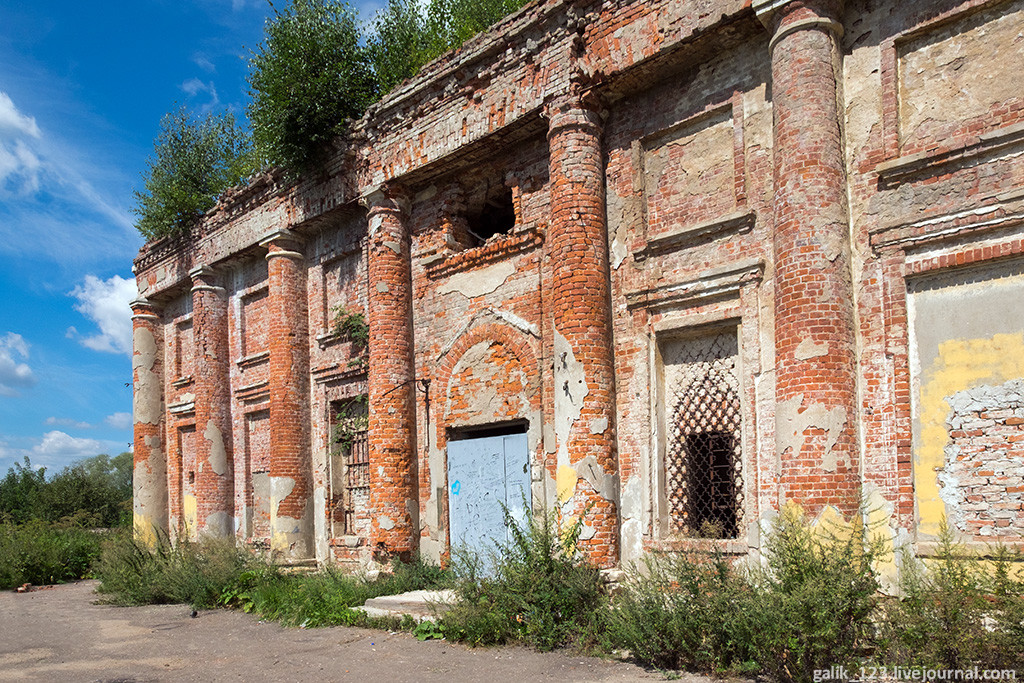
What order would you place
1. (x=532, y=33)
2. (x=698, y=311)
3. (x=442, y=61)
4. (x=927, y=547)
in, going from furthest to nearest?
1. (x=442, y=61)
2. (x=532, y=33)
3. (x=698, y=311)
4. (x=927, y=547)

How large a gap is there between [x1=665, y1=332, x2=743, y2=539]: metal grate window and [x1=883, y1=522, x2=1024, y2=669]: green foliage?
235cm

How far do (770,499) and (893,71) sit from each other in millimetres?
4203

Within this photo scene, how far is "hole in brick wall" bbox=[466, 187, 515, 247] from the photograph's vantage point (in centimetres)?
1159

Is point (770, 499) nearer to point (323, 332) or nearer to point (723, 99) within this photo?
point (723, 99)

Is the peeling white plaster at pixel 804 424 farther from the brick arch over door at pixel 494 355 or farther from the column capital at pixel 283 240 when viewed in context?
the column capital at pixel 283 240

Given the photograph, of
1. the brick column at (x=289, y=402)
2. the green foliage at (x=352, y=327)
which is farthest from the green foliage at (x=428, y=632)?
the brick column at (x=289, y=402)

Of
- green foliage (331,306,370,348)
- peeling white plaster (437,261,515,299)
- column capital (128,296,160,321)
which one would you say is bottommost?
green foliage (331,306,370,348)

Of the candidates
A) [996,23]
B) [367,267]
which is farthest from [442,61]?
[996,23]

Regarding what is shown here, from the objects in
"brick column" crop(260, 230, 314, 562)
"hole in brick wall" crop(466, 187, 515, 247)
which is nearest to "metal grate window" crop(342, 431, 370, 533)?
"brick column" crop(260, 230, 314, 562)

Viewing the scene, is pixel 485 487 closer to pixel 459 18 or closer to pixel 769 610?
pixel 769 610

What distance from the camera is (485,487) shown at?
10.5 metres

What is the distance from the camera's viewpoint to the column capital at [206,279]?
53.2ft

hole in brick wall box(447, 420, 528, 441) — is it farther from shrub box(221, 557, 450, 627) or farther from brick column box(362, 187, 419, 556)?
shrub box(221, 557, 450, 627)

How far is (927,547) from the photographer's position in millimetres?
6602
